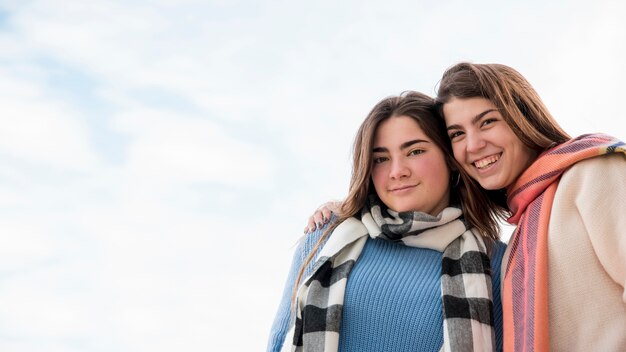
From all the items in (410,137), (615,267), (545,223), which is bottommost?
(615,267)

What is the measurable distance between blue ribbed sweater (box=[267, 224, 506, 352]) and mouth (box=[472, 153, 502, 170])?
40cm

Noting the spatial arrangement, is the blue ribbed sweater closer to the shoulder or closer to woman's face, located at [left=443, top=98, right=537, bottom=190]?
woman's face, located at [left=443, top=98, right=537, bottom=190]

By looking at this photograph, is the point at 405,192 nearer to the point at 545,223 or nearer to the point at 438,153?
the point at 438,153

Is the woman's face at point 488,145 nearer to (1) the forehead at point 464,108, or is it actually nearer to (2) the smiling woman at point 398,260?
(1) the forehead at point 464,108

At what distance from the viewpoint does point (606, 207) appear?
219 cm

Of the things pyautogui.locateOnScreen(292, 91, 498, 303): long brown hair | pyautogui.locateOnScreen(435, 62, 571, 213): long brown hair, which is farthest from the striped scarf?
pyautogui.locateOnScreen(292, 91, 498, 303): long brown hair

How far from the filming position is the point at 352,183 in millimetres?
3193

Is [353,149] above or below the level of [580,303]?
above

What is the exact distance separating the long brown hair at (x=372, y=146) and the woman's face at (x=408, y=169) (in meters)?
0.03

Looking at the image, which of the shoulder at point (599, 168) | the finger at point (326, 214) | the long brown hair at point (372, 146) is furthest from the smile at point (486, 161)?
the finger at point (326, 214)

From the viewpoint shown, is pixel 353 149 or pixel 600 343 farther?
pixel 353 149

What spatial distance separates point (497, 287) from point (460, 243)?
0.24 metres

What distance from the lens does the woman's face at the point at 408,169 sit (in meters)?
2.99

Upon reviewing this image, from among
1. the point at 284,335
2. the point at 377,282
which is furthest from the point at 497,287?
the point at 284,335
